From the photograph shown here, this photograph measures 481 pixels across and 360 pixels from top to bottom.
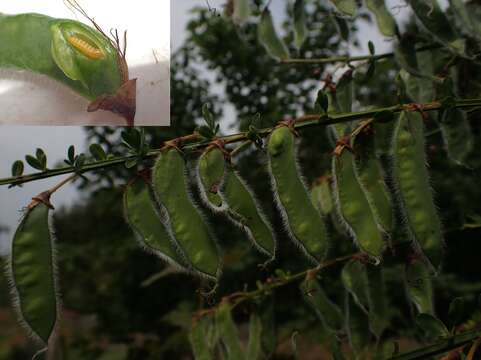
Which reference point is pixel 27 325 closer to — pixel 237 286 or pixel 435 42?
pixel 435 42

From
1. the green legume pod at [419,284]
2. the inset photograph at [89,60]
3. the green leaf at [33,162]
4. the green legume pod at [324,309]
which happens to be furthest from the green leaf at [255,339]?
the green leaf at [33,162]

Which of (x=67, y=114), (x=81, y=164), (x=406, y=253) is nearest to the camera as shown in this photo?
(x=81, y=164)

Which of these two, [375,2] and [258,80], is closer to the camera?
[375,2]

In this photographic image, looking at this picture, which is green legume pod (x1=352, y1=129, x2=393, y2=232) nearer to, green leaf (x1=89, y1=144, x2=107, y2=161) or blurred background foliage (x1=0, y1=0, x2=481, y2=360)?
green leaf (x1=89, y1=144, x2=107, y2=161)

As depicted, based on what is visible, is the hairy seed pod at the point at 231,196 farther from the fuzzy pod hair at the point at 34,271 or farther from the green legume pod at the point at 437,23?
the green legume pod at the point at 437,23

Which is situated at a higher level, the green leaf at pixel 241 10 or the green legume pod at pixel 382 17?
the green leaf at pixel 241 10

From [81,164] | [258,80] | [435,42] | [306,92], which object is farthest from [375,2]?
[258,80]

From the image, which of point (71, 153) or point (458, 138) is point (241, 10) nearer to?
point (458, 138)

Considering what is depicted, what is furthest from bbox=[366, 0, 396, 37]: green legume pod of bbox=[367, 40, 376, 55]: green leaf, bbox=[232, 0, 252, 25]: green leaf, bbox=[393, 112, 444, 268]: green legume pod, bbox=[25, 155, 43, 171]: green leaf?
bbox=[25, 155, 43, 171]: green leaf
